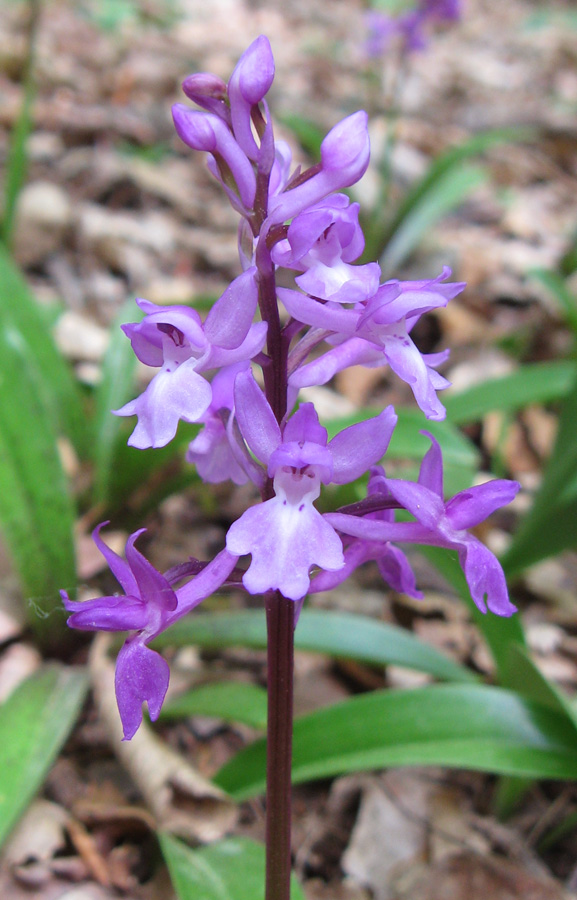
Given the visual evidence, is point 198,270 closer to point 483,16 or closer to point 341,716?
point 341,716

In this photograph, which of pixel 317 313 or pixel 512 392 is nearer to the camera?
pixel 317 313

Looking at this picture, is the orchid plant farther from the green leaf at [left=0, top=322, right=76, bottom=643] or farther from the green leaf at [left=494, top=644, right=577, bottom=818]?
the green leaf at [left=0, top=322, right=76, bottom=643]

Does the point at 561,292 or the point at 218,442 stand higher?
the point at 218,442

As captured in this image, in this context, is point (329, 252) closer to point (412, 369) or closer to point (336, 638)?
point (412, 369)

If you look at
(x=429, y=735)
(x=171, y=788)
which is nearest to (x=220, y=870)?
(x=171, y=788)

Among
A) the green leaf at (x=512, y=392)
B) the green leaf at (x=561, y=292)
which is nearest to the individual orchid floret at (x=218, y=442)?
the green leaf at (x=512, y=392)

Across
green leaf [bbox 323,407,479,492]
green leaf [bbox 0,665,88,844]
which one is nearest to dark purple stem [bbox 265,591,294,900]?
green leaf [bbox 0,665,88,844]

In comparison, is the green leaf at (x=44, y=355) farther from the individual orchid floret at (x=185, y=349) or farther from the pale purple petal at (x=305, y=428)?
the pale purple petal at (x=305, y=428)
